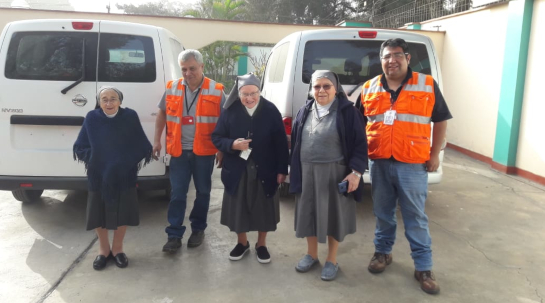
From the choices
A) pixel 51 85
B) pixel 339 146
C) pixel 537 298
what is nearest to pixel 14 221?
pixel 51 85

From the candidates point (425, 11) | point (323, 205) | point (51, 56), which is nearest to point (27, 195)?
point (51, 56)

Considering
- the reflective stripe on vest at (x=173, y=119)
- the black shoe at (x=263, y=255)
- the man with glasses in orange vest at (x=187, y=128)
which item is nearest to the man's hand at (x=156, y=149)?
the man with glasses in orange vest at (x=187, y=128)

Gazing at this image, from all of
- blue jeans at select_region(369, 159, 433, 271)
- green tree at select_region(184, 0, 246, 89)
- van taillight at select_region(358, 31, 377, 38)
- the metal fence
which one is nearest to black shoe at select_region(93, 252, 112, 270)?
blue jeans at select_region(369, 159, 433, 271)

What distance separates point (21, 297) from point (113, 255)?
74 centimetres

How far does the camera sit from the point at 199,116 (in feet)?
12.1

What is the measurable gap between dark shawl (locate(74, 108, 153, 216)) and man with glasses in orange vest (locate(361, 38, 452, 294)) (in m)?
1.93

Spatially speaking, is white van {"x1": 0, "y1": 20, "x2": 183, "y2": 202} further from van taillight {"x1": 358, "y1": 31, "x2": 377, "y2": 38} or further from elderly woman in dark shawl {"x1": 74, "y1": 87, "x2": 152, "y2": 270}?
van taillight {"x1": 358, "y1": 31, "x2": 377, "y2": 38}

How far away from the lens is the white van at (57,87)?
3988 mm

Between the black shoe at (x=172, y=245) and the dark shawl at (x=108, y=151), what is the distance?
0.61m

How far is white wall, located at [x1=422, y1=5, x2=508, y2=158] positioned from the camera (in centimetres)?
809

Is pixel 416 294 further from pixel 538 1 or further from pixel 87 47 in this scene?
pixel 538 1

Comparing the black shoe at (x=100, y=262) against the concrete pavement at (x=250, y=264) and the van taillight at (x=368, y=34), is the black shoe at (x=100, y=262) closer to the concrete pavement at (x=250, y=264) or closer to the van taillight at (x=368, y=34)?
the concrete pavement at (x=250, y=264)

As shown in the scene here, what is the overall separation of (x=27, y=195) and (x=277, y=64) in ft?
11.2

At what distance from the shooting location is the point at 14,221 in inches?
178
